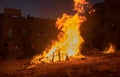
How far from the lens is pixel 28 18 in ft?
160

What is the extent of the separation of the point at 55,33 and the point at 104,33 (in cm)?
1106

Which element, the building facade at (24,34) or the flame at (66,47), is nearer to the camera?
the flame at (66,47)

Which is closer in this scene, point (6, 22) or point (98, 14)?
point (6, 22)

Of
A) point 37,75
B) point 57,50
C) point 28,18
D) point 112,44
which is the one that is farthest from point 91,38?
point 37,75

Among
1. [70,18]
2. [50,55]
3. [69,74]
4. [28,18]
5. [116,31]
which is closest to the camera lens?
[69,74]

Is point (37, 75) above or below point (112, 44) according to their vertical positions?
below

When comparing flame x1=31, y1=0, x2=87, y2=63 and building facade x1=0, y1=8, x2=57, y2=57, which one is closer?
flame x1=31, y1=0, x2=87, y2=63

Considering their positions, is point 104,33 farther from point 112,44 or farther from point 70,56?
point 70,56

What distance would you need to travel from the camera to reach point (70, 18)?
35219 mm

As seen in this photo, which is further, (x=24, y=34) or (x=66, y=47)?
(x=24, y=34)

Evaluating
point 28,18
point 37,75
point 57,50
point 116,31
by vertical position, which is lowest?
point 37,75

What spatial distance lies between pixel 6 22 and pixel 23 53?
22.0 ft

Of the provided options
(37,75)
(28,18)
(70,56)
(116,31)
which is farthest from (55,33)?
(37,75)

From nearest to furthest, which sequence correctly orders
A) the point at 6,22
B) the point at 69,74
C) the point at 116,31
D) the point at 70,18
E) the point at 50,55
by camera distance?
the point at 69,74, the point at 50,55, the point at 70,18, the point at 116,31, the point at 6,22
